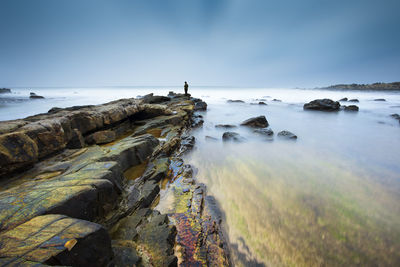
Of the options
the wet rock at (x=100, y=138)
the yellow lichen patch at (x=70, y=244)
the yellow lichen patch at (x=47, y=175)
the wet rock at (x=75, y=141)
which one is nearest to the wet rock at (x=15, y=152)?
the yellow lichen patch at (x=47, y=175)

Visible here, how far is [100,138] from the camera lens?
6734 mm

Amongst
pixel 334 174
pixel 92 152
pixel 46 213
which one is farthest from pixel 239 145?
pixel 46 213

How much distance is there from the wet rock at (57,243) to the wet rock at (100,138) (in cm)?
506

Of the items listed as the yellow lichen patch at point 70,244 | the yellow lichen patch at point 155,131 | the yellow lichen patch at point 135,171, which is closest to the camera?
the yellow lichen patch at point 70,244

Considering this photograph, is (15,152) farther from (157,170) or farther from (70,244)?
(70,244)

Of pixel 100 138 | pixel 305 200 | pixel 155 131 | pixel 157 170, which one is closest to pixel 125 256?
pixel 157 170

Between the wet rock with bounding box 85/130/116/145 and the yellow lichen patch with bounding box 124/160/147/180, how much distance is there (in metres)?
2.67

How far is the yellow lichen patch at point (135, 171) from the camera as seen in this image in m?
4.66

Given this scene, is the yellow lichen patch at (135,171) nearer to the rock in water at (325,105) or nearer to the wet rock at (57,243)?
the wet rock at (57,243)

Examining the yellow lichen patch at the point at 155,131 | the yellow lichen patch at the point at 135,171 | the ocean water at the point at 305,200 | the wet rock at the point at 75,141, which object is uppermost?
the wet rock at the point at 75,141

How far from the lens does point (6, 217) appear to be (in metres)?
2.12

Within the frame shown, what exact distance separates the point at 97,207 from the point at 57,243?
1154 millimetres

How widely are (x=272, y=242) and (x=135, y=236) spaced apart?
2672 millimetres

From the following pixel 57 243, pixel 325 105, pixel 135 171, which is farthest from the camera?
pixel 325 105
